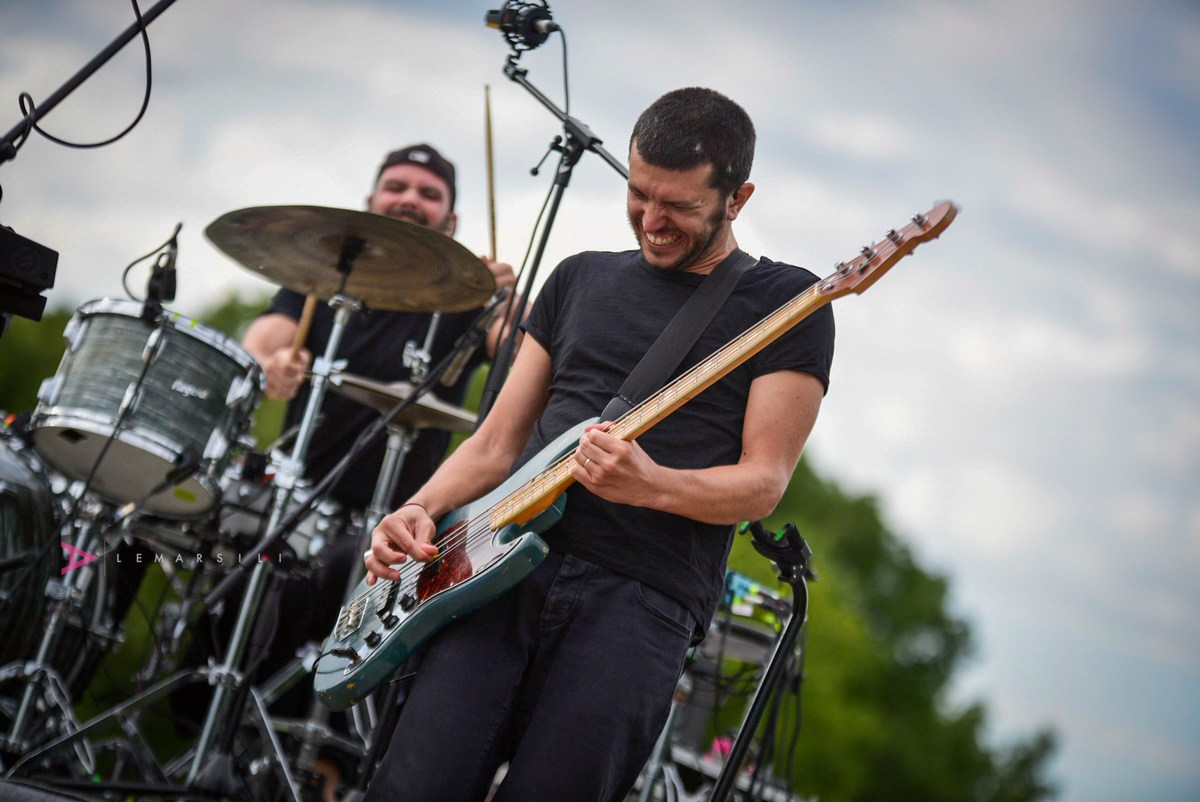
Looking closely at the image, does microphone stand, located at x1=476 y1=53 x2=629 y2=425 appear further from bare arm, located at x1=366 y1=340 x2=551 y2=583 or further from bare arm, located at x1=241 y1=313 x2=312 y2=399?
bare arm, located at x1=241 y1=313 x2=312 y2=399

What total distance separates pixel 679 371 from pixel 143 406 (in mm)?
2453

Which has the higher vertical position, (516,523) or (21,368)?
(516,523)

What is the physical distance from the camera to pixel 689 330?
2.87 metres

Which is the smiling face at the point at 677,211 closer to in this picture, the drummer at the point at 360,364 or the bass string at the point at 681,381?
the bass string at the point at 681,381

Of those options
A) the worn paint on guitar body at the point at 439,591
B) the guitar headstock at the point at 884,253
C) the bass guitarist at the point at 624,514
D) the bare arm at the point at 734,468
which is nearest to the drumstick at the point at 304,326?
the bass guitarist at the point at 624,514

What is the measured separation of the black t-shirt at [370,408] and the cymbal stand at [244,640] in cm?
85

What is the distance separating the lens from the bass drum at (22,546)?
372 centimetres

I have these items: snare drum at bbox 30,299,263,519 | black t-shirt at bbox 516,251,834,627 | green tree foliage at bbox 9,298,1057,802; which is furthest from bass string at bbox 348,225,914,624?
green tree foliage at bbox 9,298,1057,802

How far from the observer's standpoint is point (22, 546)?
379 centimetres

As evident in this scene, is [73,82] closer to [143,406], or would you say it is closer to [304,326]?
[143,406]

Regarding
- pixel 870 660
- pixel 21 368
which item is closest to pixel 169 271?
pixel 21 368

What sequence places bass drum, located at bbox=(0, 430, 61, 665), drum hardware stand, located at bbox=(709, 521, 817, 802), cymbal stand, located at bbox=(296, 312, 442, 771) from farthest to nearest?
cymbal stand, located at bbox=(296, 312, 442, 771) < bass drum, located at bbox=(0, 430, 61, 665) < drum hardware stand, located at bbox=(709, 521, 817, 802)

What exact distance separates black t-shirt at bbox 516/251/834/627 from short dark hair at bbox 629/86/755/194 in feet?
0.99

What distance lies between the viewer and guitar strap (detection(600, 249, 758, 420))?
2.77 m
